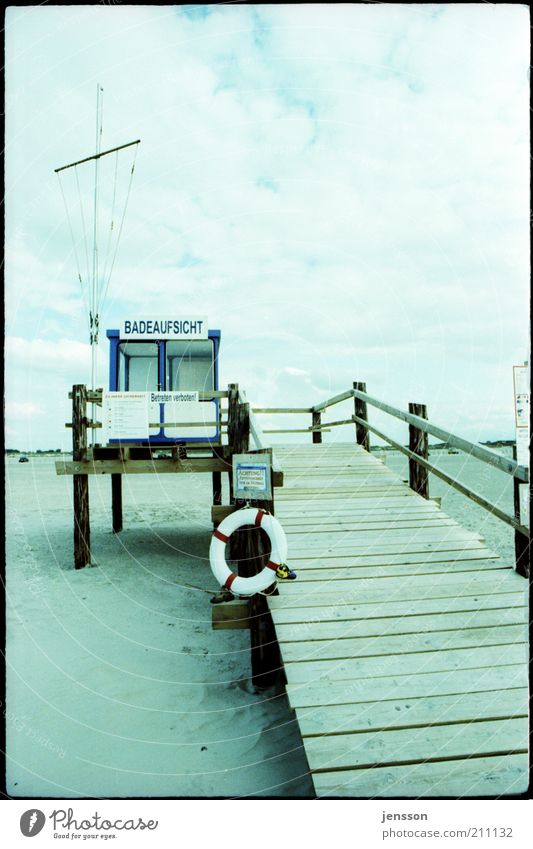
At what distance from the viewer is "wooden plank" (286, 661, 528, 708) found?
2.89 meters

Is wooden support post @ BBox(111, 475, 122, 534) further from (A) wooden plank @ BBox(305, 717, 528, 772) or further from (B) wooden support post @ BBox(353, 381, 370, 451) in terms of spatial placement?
(A) wooden plank @ BBox(305, 717, 528, 772)

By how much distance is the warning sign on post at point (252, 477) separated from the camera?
153 inches

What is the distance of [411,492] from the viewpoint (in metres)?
6.16

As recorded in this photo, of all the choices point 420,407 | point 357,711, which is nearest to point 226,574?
point 357,711

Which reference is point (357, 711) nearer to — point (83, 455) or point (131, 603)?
point (131, 603)

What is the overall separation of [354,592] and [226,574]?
1.00 m

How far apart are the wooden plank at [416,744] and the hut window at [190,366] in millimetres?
7335

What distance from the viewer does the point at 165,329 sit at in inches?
360

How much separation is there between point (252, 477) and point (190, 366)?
5923 millimetres

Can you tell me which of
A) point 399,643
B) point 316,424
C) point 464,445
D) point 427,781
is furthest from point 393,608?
point 316,424

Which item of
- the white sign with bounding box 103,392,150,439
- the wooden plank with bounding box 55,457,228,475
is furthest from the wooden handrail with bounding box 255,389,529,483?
the white sign with bounding box 103,392,150,439

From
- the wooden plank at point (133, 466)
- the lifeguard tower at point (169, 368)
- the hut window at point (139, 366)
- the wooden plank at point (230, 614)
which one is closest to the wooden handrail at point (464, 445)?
the wooden plank at point (230, 614)

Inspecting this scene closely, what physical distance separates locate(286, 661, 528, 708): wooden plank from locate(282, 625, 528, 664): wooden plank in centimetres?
21

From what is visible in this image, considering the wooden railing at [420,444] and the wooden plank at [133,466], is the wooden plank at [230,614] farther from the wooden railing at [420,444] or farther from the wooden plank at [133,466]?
the wooden plank at [133,466]
